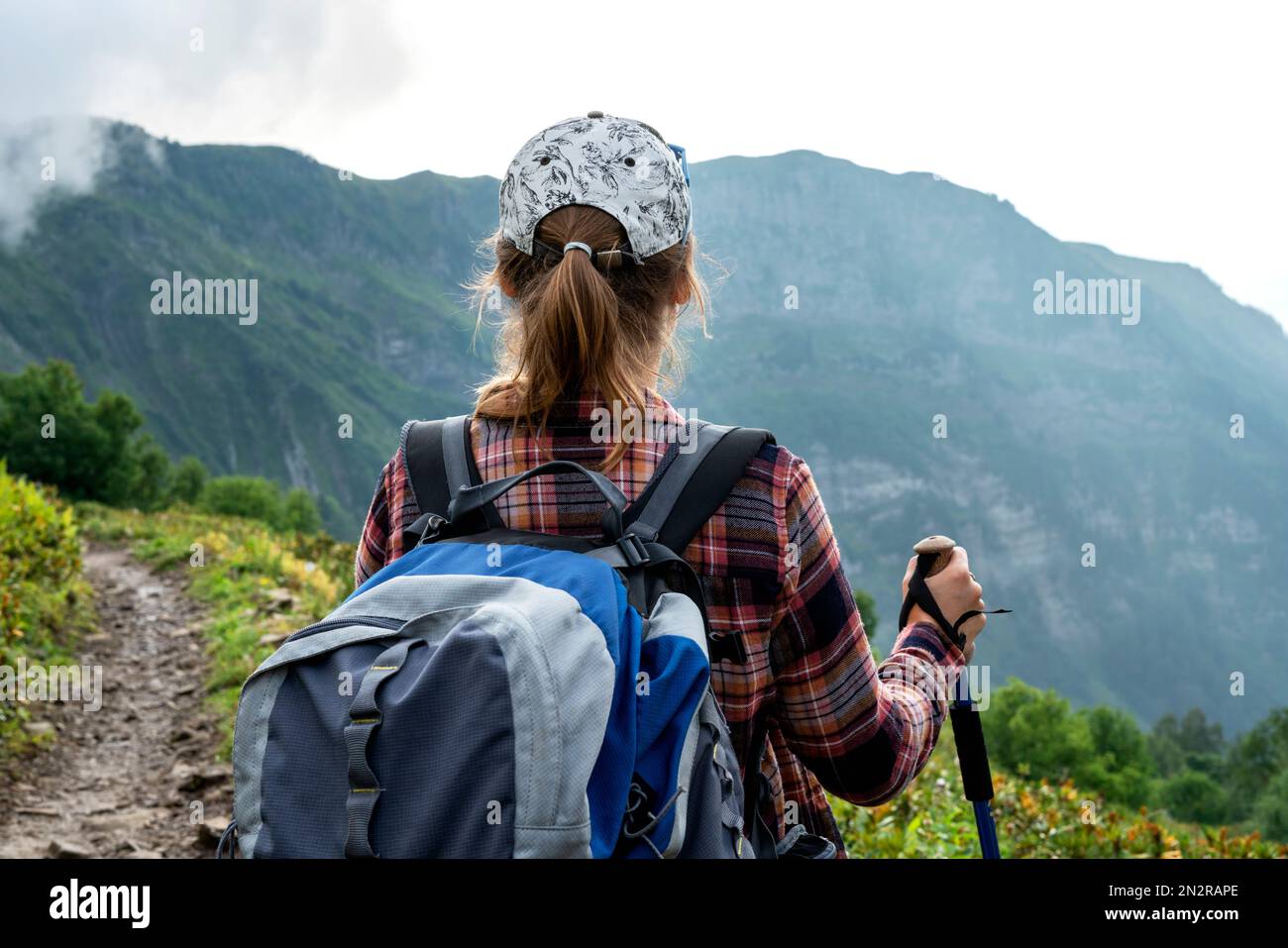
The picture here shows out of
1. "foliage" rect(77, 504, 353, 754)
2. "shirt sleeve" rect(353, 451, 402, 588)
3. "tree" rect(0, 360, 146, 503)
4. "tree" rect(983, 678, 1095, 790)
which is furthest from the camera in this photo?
"tree" rect(983, 678, 1095, 790)

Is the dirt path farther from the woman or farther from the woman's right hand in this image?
the woman's right hand

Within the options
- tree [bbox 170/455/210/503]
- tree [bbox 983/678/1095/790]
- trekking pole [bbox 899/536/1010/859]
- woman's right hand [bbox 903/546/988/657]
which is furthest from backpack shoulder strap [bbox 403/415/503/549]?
tree [bbox 170/455/210/503]

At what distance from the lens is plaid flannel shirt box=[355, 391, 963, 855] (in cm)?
161

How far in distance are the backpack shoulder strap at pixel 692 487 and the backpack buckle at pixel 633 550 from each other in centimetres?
2

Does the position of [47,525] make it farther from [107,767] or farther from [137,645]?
[107,767]

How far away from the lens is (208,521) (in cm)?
1742

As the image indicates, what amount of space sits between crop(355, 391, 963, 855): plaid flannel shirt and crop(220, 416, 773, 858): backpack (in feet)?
0.24

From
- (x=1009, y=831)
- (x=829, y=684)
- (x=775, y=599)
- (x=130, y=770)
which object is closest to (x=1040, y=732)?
(x=1009, y=831)

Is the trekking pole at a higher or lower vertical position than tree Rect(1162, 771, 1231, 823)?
higher

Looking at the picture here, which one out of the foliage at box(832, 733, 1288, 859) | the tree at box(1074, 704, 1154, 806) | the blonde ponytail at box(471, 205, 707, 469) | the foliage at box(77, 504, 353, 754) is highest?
the blonde ponytail at box(471, 205, 707, 469)

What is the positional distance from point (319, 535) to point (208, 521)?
219cm

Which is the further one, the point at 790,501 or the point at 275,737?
the point at 790,501

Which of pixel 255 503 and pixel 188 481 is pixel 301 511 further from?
pixel 188 481
